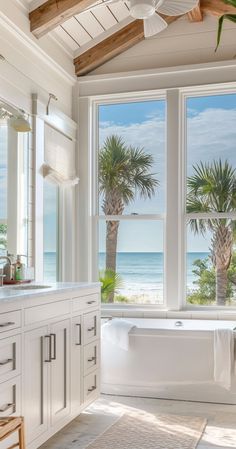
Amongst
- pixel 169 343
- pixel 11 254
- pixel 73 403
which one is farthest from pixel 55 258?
pixel 73 403

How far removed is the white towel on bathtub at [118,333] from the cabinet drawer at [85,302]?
50cm

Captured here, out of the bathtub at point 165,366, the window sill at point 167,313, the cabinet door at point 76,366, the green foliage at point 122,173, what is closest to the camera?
the cabinet door at point 76,366

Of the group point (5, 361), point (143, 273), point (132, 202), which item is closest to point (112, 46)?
point (132, 202)

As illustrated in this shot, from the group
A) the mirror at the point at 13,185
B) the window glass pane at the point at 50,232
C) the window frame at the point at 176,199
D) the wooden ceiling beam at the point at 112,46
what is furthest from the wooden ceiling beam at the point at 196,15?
the window glass pane at the point at 50,232

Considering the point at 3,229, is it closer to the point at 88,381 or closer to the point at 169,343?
the point at 88,381

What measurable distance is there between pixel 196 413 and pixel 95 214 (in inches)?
91.0

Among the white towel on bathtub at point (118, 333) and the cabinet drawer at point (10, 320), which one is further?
the white towel on bathtub at point (118, 333)

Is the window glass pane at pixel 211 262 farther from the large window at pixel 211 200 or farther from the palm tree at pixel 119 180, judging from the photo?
the palm tree at pixel 119 180

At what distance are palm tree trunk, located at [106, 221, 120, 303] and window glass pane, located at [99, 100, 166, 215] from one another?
14 cm

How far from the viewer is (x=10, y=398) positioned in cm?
241

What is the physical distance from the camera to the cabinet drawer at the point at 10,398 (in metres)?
2.33

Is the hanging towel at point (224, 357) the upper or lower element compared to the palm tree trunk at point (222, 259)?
lower

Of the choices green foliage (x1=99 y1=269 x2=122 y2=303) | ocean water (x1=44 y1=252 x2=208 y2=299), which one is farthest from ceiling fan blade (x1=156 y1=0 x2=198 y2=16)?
green foliage (x1=99 y1=269 x2=122 y2=303)

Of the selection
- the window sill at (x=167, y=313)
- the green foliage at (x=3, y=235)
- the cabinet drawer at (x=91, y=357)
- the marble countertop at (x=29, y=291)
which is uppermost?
the green foliage at (x=3, y=235)
